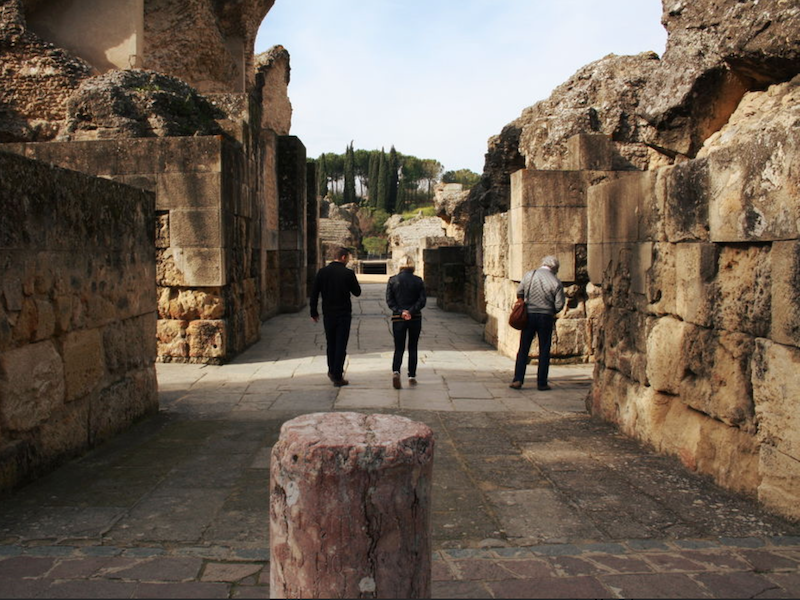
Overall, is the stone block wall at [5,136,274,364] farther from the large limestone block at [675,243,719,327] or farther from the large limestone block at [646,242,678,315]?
the large limestone block at [675,243,719,327]

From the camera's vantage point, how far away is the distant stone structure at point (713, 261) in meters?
3.30

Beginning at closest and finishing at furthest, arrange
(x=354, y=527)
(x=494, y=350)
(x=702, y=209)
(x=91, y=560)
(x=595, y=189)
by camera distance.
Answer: (x=354, y=527) → (x=91, y=560) → (x=702, y=209) → (x=595, y=189) → (x=494, y=350)

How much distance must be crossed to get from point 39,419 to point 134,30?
13.9 m

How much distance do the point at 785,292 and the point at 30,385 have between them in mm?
4012

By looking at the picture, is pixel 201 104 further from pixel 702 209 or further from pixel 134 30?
pixel 702 209

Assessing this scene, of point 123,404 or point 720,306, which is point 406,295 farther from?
point 720,306

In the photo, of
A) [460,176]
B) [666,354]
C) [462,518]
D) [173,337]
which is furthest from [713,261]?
[460,176]

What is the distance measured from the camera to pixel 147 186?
811 cm

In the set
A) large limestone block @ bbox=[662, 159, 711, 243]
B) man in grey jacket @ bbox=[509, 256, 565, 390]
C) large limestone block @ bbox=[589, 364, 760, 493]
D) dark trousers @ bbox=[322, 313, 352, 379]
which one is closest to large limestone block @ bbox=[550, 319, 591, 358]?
man in grey jacket @ bbox=[509, 256, 565, 390]

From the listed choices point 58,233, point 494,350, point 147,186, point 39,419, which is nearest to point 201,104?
point 147,186

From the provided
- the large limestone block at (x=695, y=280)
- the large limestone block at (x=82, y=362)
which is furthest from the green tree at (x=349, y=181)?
the large limestone block at (x=695, y=280)

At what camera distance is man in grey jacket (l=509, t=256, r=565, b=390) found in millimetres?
6914

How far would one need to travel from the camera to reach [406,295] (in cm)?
719

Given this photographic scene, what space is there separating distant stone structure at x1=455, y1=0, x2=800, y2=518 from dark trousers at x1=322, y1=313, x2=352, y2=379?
265 centimetres
